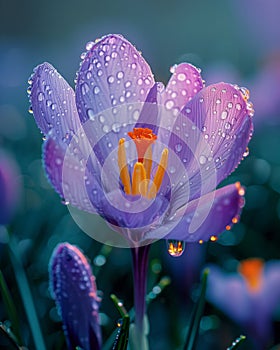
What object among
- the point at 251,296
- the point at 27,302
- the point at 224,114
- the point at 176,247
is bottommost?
the point at 251,296

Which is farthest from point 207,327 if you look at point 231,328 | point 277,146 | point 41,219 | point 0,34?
point 0,34

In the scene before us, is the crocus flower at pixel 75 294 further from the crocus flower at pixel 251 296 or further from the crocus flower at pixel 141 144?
the crocus flower at pixel 251 296

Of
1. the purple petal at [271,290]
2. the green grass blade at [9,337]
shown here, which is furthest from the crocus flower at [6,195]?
the purple petal at [271,290]

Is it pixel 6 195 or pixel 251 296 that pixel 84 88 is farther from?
pixel 251 296

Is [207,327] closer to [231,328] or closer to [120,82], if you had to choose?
[231,328]

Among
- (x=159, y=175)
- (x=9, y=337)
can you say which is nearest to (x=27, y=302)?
(x=9, y=337)
